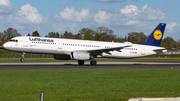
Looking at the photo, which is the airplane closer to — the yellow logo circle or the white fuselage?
the white fuselage

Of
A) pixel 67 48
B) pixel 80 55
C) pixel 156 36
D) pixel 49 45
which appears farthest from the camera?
pixel 156 36

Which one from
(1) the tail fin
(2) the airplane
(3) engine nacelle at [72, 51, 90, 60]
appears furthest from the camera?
(1) the tail fin

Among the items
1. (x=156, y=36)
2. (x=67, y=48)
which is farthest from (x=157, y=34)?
(x=67, y=48)

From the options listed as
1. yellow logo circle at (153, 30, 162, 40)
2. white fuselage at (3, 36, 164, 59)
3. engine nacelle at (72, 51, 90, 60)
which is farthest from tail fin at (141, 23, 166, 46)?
engine nacelle at (72, 51, 90, 60)

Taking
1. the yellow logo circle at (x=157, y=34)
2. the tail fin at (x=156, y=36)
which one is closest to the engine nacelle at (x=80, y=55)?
the tail fin at (x=156, y=36)

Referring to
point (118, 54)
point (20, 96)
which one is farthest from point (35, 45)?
point (20, 96)

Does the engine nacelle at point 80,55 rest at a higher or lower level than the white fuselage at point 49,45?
lower

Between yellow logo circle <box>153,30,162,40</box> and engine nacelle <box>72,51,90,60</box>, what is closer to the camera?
engine nacelle <box>72,51,90,60</box>

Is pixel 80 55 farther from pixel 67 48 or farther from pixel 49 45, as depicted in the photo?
pixel 49 45

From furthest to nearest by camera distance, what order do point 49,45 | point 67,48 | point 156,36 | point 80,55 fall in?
point 156,36
point 67,48
point 49,45
point 80,55

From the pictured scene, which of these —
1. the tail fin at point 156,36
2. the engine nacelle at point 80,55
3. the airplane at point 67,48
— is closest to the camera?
the engine nacelle at point 80,55

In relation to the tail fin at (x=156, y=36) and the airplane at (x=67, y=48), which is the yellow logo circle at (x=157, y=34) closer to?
the tail fin at (x=156, y=36)

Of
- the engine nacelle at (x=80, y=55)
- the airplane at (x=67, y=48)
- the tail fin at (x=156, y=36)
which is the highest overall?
the tail fin at (x=156, y=36)

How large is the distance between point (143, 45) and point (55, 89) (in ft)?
98.4
